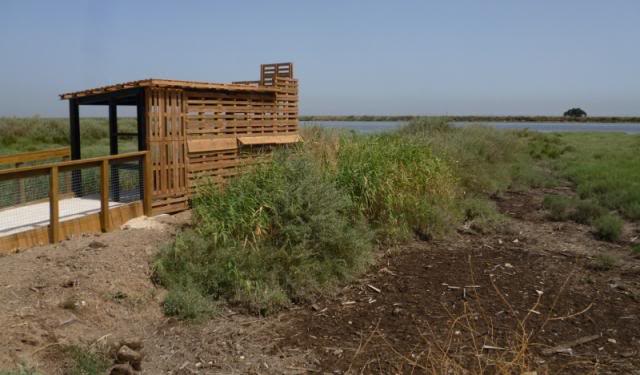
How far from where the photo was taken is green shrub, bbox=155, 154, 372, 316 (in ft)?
23.6

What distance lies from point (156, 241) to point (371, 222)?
4055mm

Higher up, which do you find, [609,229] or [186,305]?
[609,229]

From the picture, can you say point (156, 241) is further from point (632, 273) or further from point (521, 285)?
point (632, 273)

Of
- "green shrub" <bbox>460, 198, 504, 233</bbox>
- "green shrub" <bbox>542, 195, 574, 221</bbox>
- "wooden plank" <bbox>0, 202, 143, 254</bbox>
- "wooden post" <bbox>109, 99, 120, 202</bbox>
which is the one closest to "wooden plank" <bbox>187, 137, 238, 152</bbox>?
"wooden post" <bbox>109, 99, 120, 202</bbox>

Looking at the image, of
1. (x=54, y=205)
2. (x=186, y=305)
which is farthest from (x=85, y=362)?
(x=54, y=205)

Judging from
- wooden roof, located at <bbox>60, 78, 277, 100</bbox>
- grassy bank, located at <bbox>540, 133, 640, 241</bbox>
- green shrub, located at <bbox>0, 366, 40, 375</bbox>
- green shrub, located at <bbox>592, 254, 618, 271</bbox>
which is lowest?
green shrub, located at <bbox>592, 254, 618, 271</bbox>

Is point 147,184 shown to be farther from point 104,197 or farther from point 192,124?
point 192,124

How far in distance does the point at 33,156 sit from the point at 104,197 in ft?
9.36

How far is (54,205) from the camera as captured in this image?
7.25 metres

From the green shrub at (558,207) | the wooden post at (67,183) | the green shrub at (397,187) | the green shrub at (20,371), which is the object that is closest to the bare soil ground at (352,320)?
the green shrub at (20,371)

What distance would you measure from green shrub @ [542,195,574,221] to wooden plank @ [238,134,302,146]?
5.98 m

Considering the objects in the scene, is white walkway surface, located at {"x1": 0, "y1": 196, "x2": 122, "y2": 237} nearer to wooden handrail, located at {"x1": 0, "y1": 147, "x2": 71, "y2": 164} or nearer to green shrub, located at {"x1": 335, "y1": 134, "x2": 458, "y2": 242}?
wooden handrail, located at {"x1": 0, "y1": 147, "x2": 71, "y2": 164}

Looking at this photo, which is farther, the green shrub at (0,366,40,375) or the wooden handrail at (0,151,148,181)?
the wooden handrail at (0,151,148,181)

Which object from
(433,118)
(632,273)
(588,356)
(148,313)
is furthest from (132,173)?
(433,118)
